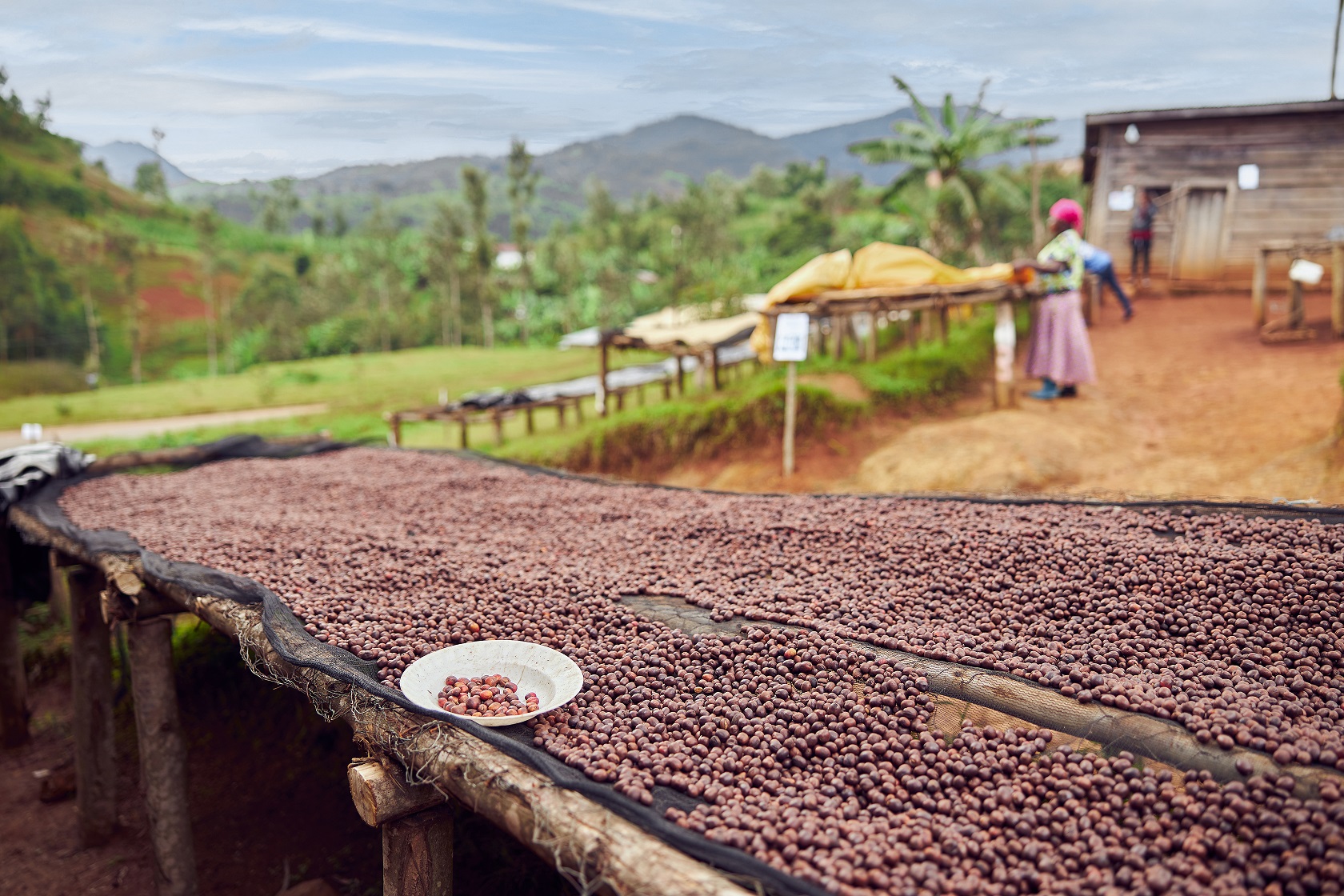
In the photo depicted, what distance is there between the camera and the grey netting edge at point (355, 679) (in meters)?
1.46

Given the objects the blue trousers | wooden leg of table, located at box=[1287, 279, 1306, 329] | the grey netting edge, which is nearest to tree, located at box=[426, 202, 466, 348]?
the blue trousers

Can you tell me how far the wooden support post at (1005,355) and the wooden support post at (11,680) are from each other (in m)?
7.72

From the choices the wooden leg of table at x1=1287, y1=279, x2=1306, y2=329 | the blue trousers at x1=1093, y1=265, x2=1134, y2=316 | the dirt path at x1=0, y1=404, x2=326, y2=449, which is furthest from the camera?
the dirt path at x1=0, y1=404, x2=326, y2=449

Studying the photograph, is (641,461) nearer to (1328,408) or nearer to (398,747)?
(1328,408)

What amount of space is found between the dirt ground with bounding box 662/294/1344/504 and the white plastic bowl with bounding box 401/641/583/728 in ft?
11.7

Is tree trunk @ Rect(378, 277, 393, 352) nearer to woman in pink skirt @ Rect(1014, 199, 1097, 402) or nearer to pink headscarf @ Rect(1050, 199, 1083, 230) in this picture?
woman in pink skirt @ Rect(1014, 199, 1097, 402)

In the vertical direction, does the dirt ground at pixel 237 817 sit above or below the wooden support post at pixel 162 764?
below

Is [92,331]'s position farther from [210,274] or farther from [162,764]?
[162,764]

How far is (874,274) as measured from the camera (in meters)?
7.99

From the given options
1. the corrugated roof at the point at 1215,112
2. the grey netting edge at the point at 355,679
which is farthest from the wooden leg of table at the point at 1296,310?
the grey netting edge at the point at 355,679

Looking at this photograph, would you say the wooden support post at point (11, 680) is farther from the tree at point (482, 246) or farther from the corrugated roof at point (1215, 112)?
the tree at point (482, 246)

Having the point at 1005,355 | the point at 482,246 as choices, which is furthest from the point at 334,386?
the point at 1005,355

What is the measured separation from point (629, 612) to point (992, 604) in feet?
3.84

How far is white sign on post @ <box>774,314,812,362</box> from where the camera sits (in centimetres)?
659
